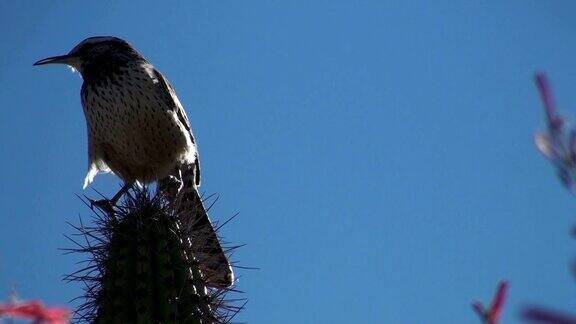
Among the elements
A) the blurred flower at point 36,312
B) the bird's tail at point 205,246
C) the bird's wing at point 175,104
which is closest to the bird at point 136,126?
the bird's wing at point 175,104

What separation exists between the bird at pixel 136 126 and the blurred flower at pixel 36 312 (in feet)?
16.2

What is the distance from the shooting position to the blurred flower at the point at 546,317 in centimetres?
58

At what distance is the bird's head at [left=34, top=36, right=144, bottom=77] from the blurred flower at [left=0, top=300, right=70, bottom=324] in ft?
19.8

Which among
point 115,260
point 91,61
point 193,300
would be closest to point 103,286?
point 115,260

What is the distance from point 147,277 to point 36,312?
2.30m

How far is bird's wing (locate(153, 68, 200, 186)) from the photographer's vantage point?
6844mm

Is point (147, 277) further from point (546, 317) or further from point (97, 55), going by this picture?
point (97, 55)

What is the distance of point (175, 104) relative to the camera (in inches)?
271

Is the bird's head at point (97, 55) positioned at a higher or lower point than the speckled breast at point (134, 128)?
higher

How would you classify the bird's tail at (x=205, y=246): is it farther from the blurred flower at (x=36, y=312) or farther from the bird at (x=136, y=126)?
the blurred flower at (x=36, y=312)

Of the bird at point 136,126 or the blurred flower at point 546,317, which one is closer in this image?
the blurred flower at point 546,317

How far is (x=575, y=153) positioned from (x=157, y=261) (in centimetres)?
291

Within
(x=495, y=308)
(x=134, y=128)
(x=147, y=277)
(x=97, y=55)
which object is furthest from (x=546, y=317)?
(x=97, y=55)

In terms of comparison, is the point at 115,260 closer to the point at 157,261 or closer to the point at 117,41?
the point at 157,261
